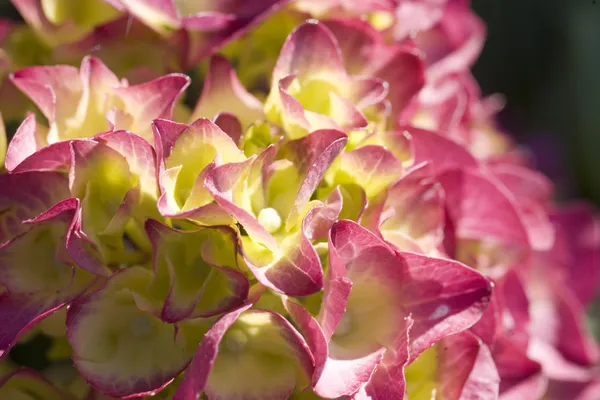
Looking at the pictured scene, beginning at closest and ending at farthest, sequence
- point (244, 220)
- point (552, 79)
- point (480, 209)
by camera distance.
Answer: point (244, 220) → point (480, 209) → point (552, 79)

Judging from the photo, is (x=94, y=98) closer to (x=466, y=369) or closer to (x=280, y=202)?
(x=280, y=202)

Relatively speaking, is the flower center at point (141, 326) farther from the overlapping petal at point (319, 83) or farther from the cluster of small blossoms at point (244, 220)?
the overlapping petal at point (319, 83)

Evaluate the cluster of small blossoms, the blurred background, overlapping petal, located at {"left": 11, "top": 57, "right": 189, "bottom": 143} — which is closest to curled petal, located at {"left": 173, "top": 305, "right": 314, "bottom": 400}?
the cluster of small blossoms

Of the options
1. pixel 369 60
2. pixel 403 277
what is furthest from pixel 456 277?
pixel 369 60

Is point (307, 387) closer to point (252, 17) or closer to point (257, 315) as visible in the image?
point (257, 315)

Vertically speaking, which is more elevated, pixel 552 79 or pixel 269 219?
pixel 269 219

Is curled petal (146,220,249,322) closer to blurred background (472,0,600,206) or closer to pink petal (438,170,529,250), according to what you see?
pink petal (438,170,529,250)

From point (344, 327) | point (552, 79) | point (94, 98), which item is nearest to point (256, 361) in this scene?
point (344, 327)

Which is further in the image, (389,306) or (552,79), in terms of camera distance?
(552,79)

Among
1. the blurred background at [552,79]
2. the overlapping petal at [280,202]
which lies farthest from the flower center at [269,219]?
the blurred background at [552,79]
